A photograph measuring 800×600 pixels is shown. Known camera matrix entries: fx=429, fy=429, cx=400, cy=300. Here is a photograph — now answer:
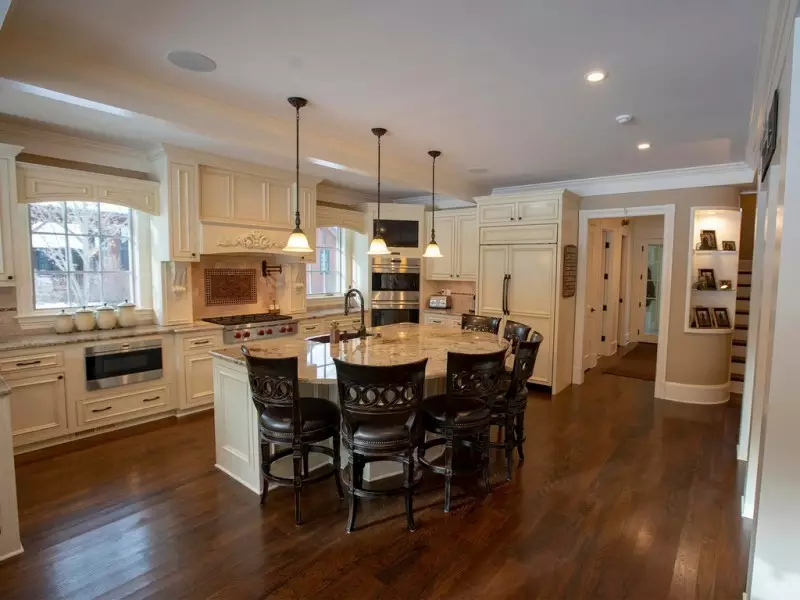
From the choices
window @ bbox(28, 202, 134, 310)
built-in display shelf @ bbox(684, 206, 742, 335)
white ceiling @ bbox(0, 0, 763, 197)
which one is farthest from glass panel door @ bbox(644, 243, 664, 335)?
window @ bbox(28, 202, 134, 310)

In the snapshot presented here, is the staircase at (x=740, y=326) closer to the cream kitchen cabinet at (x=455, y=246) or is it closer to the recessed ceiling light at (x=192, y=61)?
the cream kitchen cabinet at (x=455, y=246)

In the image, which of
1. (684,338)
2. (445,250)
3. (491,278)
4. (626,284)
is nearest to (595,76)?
(491,278)

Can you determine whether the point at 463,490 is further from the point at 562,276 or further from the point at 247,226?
the point at 247,226

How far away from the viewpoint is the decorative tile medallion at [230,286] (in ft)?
15.7

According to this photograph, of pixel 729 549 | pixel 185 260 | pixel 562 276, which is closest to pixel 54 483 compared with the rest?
pixel 185 260

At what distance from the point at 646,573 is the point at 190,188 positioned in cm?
458

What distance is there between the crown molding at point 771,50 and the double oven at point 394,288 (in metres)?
4.14

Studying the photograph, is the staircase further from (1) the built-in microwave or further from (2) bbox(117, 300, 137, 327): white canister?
(2) bbox(117, 300, 137, 327): white canister

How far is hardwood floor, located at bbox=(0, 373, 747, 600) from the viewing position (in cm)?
206

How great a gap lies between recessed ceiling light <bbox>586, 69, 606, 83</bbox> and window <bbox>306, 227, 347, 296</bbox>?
410 centimetres

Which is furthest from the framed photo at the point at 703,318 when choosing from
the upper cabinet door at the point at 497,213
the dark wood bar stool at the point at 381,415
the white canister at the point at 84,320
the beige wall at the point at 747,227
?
the white canister at the point at 84,320

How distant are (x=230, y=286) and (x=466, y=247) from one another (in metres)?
3.19

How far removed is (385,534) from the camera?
8.01ft

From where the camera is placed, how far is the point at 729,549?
236cm
